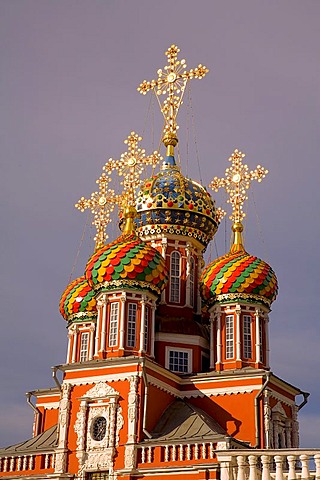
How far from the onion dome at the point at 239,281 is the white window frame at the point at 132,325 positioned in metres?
2.80

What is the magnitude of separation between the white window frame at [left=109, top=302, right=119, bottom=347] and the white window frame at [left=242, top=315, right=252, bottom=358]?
3889 millimetres

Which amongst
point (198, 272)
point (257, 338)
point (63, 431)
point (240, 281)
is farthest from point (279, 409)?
point (63, 431)

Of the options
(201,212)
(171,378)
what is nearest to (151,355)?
(171,378)

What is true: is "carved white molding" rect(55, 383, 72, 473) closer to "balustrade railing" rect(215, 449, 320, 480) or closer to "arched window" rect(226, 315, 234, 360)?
"arched window" rect(226, 315, 234, 360)

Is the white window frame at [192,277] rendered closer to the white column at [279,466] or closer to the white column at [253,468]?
the white column at [253,468]

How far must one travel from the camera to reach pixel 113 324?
23.7 metres

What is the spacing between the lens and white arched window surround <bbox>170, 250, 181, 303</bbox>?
26.7 m

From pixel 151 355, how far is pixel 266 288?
406cm

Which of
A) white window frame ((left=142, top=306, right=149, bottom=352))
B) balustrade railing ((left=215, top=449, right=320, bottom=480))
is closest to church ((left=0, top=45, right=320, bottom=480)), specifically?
white window frame ((left=142, top=306, right=149, bottom=352))

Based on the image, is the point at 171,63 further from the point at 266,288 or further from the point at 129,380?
the point at 129,380

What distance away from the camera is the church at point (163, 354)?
21.8 m

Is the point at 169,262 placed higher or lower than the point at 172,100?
lower

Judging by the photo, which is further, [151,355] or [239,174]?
[239,174]

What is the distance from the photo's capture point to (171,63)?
29781 mm
